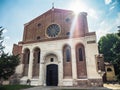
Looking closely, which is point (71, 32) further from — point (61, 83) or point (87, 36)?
point (61, 83)

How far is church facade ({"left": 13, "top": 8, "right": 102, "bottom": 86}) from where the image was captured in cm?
1484

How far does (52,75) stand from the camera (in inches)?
664

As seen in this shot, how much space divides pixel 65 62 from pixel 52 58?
7.59ft

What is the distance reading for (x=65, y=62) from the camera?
1630cm

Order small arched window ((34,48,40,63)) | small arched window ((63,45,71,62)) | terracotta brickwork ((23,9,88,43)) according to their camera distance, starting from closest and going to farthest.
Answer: small arched window ((63,45,71,62)) → terracotta brickwork ((23,9,88,43)) → small arched window ((34,48,40,63))

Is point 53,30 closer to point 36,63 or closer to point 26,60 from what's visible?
point 36,63

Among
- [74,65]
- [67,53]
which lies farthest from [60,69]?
[67,53]

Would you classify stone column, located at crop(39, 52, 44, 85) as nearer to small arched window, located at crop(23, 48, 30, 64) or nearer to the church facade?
the church facade

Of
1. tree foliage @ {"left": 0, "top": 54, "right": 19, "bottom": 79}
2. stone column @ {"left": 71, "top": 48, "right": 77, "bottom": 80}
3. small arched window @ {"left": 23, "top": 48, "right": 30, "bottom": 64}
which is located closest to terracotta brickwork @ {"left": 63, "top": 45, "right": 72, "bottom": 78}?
stone column @ {"left": 71, "top": 48, "right": 77, "bottom": 80}

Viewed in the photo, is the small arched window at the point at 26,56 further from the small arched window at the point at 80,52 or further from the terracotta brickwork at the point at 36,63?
the small arched window at the point at 80,52

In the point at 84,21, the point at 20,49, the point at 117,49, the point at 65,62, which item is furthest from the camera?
the point at 20,49

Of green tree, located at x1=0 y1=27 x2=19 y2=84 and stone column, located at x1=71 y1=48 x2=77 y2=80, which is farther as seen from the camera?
stone column, located at x1=71 y1=48 x2=77 y2=80

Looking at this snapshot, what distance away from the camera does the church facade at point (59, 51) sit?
14844mm

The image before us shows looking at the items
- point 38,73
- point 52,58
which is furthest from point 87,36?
point 38,73
